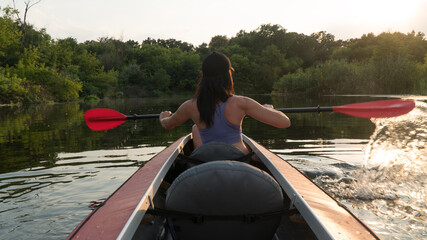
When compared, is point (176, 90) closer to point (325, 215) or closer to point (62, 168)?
point (62, 168)

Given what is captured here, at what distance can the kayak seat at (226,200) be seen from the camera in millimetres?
1620

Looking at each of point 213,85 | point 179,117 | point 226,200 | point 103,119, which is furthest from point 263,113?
point 103,119

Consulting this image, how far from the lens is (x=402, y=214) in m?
3.13

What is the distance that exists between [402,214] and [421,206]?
34cm

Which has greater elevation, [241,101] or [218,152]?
[241,101]

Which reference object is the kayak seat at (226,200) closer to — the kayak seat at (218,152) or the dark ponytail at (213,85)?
the kayak seat at (218,152)

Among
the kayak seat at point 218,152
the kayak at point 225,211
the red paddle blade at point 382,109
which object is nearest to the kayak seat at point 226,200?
the kayak at point 225,211

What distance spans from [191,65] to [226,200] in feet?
186

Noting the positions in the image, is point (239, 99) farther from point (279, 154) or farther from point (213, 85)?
point (279, 154)

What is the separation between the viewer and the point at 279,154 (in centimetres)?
625

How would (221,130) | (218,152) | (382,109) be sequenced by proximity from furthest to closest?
(382,109)
(221,130)
(218,152)

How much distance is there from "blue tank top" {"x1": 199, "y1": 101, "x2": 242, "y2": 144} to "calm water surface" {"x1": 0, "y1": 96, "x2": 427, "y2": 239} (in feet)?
4.87

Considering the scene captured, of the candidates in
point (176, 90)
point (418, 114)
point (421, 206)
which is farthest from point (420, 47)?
point (421, 206)

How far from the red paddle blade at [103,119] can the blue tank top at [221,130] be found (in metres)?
2.18
